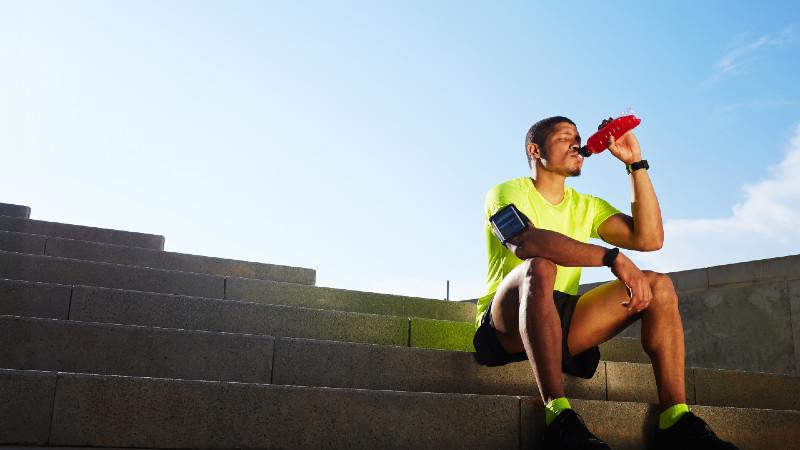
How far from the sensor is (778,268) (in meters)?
4.98

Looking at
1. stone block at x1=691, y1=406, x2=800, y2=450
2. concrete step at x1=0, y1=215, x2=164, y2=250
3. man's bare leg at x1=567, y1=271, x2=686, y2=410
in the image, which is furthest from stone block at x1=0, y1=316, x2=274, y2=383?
concrete step at x1=0, y1=215, x2=164, y2=250

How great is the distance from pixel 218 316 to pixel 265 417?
4.23 feet

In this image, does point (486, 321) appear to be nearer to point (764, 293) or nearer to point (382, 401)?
point (382, 401)

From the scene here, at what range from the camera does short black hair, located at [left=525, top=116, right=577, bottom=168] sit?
124 inches

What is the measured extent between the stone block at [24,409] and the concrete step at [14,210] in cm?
390

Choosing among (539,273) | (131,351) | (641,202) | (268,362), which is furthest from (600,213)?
(131,351)

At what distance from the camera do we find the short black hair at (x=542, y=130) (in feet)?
10.4

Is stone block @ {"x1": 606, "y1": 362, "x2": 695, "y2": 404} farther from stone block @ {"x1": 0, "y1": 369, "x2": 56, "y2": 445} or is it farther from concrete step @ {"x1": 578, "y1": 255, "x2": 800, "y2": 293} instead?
stone block @ {"x1": 0, "y1": 369, "x2": 56, "y2": 445}

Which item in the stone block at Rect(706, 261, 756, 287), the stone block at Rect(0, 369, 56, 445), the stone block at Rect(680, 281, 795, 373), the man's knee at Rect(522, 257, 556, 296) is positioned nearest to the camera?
the stone block at Rect(0, 369, 56, 445)

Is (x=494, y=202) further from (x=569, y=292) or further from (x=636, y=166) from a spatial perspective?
(x=636, y=166)

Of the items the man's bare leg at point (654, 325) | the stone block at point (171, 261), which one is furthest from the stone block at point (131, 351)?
the stone block at point (171, 261)

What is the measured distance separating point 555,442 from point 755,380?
1.96 meters

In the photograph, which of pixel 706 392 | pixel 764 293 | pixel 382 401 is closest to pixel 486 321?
pixel 382 401

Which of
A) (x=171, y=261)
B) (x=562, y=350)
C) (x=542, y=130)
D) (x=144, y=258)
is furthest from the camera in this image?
(x=171, y=261)
